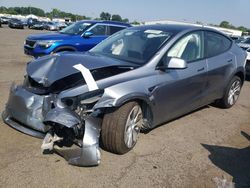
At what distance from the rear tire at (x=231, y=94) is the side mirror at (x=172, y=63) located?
234 cm

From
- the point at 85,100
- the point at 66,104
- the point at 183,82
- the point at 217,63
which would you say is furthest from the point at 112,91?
the point at 217,63

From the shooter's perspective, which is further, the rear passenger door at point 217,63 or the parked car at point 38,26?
the parked car at point 38,26

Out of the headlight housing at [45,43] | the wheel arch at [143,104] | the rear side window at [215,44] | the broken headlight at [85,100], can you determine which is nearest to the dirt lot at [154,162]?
the wheel arch at [143,104]

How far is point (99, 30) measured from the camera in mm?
11508

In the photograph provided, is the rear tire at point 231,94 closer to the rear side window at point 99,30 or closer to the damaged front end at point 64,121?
the damaged front end at point 64,121

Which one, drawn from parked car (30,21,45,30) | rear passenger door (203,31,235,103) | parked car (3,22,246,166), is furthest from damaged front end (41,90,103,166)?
parked car (30,21,45,30)

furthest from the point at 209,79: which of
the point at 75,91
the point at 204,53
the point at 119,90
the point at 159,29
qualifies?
the point at 75,91

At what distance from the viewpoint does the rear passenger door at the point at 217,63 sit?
5836 mm

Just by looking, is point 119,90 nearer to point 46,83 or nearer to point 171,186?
point 46,83

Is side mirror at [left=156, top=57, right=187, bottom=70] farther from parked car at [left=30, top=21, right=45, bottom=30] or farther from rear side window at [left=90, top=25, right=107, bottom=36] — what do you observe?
parked car at [left=30, top=21, right=45, bottom=30]

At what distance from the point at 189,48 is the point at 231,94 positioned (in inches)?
80.1

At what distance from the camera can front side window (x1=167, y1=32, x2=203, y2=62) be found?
5.06 m

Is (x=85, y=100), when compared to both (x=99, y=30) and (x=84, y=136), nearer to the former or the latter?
(x=84, y=136)

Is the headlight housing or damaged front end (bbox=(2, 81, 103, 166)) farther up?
damaged front end (bbox=(2, 81, 103, 166))
